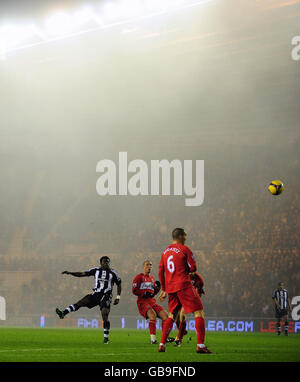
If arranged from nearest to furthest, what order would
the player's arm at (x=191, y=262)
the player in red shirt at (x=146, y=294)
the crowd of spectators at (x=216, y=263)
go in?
the player's arm at (x=191, y=262), the player in red shirt at (x=146, y=294), the crowd of spectators at (x=216, y=263)

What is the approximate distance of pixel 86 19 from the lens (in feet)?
102

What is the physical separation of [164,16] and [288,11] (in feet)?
18.6

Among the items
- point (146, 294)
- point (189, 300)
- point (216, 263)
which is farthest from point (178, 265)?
point (216, 263)

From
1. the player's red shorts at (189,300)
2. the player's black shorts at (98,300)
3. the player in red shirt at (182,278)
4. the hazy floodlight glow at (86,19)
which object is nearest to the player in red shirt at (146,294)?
the player's black shorts at (98,300)

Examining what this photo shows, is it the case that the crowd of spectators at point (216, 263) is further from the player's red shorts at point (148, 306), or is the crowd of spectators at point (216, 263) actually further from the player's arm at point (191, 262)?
the player's arm at point (191, 262)

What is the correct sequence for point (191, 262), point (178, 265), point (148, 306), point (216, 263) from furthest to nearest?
point (216, 263)
point (148, 306)
point (178, 265)
point (191, 262)

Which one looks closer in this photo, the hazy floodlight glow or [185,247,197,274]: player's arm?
[185,247,197,274]: player's arm

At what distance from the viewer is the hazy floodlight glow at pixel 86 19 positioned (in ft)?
98.0

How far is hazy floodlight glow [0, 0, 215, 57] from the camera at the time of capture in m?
29.9

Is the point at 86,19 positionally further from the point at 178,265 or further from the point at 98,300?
the point at 178,265

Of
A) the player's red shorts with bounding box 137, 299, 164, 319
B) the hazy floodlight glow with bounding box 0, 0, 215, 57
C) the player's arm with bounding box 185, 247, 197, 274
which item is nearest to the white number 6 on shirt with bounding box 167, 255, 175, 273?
the player's arm with bounding box 185, 247, 197, 274

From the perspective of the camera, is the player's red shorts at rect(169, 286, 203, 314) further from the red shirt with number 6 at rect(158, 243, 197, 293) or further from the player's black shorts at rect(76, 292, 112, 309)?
the player's black shorts at rect(76, 292, 112, 309)

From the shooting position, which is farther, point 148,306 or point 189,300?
point 148,306
